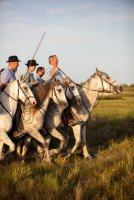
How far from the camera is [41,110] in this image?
1020 cm

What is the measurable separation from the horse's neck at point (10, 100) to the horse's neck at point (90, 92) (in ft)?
11.1

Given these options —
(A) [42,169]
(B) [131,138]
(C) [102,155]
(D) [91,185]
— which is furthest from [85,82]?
(D) [91,185]

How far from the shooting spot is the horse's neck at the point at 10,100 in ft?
31.0

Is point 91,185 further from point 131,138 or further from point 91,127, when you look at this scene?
point 91,127

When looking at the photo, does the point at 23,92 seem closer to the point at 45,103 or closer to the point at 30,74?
the point at 45,103

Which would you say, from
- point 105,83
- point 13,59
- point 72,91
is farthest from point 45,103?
point 105,83

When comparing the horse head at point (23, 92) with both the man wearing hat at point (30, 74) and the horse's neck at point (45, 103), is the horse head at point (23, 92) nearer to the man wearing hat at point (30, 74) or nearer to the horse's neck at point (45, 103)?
the horse's neck at point (45, 103)

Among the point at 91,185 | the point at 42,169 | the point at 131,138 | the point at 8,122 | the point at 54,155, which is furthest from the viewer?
the point at 131,138

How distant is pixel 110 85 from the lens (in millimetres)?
12484

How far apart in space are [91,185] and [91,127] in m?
10.2

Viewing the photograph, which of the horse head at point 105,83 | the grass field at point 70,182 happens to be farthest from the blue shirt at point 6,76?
the horse head at point 105,83

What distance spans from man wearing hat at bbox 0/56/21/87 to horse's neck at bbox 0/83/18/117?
0.61 meters

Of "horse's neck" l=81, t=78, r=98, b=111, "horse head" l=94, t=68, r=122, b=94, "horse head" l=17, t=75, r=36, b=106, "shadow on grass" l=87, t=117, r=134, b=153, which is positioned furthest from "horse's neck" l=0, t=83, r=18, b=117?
"shadow on grass" l=87, t=117, r=134, b=153

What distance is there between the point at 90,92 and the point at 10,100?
365 centimetres
